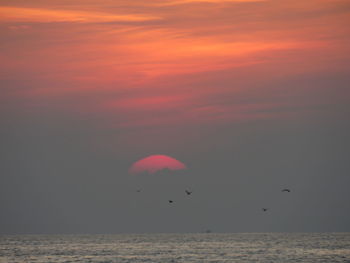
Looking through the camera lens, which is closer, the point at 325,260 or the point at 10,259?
the point at 325,260

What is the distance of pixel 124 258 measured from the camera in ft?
471

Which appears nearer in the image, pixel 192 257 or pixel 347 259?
pixel 347 259

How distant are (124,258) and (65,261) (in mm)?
11732

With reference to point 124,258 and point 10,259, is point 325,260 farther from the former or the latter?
point 10,259

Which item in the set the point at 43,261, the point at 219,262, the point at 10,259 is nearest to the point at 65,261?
the point at 43,261

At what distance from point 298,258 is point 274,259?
5.66 m

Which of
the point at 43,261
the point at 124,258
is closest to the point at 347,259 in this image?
the point at 124,258

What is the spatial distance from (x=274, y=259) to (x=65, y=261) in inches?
1263

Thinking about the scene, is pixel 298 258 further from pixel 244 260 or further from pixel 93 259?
pixel 93 259

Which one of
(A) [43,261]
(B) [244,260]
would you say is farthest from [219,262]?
(A) [43,261]

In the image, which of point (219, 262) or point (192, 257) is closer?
point (219, 262)

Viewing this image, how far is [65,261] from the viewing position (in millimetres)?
135625

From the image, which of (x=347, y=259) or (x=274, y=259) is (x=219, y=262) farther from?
(x=347, y=259)

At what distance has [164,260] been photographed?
135875mm
